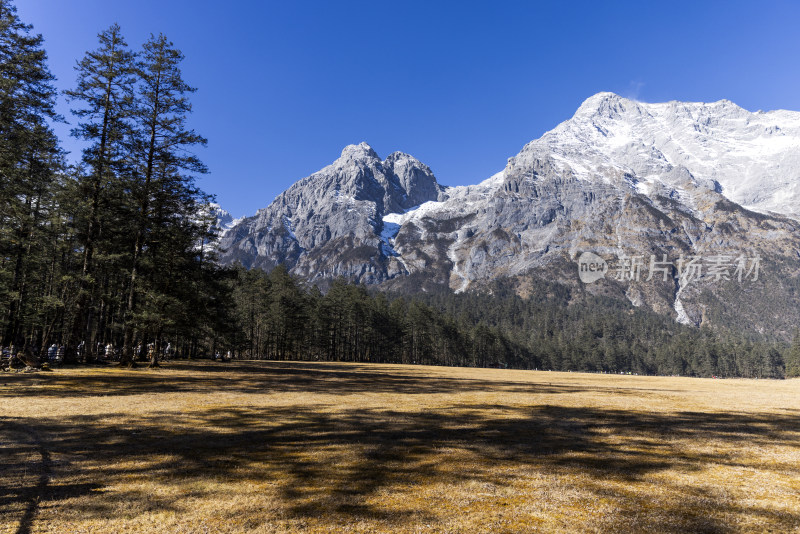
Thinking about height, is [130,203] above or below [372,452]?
above

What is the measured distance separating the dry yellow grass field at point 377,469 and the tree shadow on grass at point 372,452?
5 centimetres

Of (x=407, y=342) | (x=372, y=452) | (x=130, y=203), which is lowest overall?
(x=407, y=342)

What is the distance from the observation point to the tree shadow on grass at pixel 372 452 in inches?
231

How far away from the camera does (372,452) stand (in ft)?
28.6

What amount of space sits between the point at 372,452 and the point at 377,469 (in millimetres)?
1206

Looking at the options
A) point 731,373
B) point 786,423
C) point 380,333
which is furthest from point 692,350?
point 786,423

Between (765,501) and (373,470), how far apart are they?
21.1 feet

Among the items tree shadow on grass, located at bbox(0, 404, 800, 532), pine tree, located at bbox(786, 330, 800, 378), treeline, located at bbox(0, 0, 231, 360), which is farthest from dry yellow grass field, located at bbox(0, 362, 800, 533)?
pine tree, located at bbox(786, 330, 800, 378)

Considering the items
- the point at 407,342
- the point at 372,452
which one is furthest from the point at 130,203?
the point at 407,342

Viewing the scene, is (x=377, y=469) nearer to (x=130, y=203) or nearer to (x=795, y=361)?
(x=130, y=203)

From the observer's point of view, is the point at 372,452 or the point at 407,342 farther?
the point at 407,342

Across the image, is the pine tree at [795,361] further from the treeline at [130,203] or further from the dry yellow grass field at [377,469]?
the treeline at [130,203]

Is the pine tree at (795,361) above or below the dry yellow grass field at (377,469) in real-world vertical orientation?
below

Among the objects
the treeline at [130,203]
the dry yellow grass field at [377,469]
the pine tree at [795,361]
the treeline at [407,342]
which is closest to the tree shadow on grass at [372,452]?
the dry yellow grass field at [377,469]
